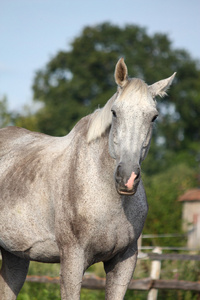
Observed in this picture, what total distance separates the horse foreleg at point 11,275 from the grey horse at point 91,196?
0.60 m

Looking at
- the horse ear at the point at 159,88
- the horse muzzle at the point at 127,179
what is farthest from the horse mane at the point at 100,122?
the horse muzzle at the point at 127,179

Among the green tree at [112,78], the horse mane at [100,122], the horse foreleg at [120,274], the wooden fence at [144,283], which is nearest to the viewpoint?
the horse mane at [100,122]

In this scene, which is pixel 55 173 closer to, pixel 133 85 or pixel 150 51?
pixel 133 85

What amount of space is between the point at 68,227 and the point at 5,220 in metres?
0.89

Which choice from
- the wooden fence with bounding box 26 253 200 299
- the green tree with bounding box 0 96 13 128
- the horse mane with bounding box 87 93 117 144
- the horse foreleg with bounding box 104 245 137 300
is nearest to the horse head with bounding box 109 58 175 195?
the horse mane with bounding box 87 93 117 144

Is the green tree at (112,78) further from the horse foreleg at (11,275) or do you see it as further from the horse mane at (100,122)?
the horse mane at (100,122)

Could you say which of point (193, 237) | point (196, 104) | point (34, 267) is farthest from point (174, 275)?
point (196, 104)

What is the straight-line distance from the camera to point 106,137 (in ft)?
Result: 13.7

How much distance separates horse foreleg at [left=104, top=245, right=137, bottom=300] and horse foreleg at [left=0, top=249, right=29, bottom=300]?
1.28 metres

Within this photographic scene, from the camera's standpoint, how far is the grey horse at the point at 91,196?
382 centimetres

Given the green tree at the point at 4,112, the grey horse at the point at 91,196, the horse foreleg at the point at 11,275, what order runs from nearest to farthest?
the grey horse at the point at 91,196 → the horse foreleg at the point at 11,275 → the green tree at the point at 4,112

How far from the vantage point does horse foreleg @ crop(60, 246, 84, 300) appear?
4.00 m

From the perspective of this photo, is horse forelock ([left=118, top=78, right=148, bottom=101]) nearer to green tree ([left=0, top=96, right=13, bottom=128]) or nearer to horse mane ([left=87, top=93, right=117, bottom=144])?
horse mane ([left=87, top=93, right=117, bottom=144])

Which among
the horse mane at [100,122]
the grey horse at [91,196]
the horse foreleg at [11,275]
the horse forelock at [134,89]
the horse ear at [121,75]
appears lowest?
the horse foreleg at [11,275]
